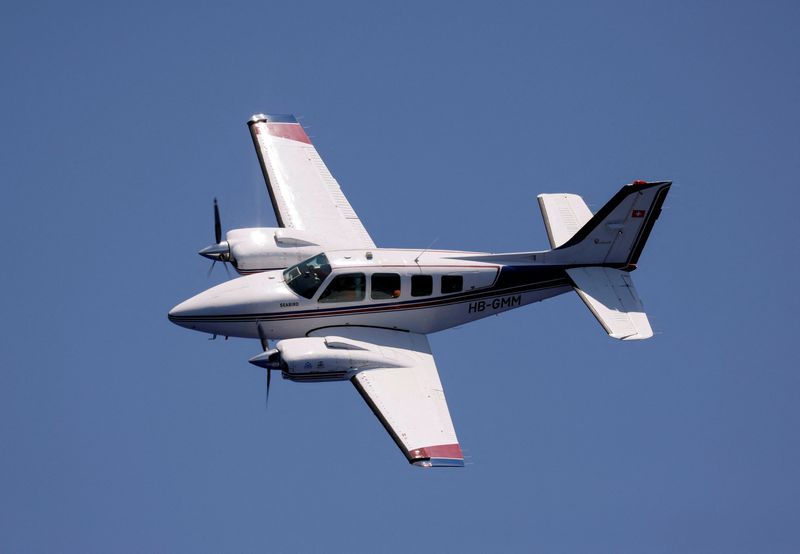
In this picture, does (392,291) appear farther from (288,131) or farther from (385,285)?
(288,131)

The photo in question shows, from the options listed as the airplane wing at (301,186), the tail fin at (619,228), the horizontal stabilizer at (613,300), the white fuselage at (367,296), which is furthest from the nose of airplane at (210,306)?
the horizontal stabilizer at (613,300)

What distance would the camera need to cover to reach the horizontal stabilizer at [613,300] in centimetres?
Answer: 4016

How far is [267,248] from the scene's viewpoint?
42531 millimetres

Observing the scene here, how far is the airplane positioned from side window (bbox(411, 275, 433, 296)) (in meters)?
0.03

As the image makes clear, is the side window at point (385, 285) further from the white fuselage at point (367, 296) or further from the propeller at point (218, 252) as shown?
the propeller at point (218, 252)

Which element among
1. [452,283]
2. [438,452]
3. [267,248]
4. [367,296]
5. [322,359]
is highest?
[267,248]

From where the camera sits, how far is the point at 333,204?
45.3 meters

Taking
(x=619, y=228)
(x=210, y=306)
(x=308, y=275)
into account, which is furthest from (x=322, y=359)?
(x=619, y=228)

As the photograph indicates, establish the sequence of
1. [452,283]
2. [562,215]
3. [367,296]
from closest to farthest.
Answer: [367,296] < [452,283] < [562,215]

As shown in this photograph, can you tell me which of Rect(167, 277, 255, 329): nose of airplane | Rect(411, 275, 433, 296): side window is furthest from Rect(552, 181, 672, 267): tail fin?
Rect(167, 277, 255, 329): nose of airplane

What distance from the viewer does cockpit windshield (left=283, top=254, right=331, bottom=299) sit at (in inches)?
1592

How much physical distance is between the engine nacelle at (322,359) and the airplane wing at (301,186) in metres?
5.37

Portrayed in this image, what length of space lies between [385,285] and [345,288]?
131cm

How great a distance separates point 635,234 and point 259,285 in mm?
12742
